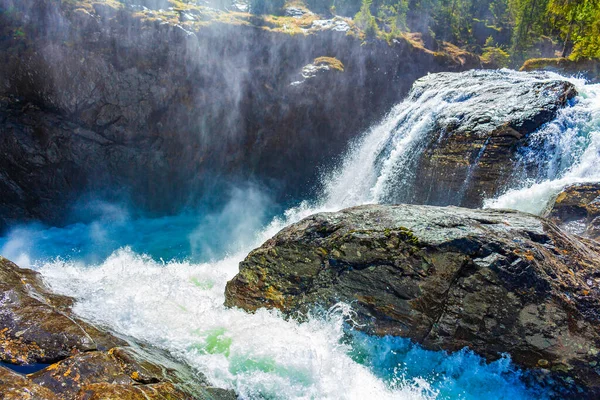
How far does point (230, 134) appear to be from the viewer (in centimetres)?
2347

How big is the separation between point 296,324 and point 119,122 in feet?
60.1

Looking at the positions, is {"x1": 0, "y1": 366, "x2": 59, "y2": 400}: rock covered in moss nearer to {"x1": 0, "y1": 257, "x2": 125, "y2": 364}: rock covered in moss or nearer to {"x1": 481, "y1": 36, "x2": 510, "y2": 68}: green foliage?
{"x1": 0, "y1": 257, "x2": 125, "y2": 364}: rock covered in moss

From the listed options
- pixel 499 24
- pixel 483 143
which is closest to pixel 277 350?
pixel 483 143

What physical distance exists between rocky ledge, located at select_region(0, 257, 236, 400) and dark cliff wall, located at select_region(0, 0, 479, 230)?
649 inches

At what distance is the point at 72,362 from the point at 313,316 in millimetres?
4570

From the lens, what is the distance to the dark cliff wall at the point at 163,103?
1953cm

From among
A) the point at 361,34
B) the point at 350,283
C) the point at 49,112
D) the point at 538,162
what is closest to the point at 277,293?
the point at 350,283

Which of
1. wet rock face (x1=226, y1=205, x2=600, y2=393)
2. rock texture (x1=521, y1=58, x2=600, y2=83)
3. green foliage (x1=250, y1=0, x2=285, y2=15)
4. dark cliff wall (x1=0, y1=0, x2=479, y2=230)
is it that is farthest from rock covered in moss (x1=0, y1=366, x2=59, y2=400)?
rock texture (x1=521, y1=58, x2=600, y2=83)

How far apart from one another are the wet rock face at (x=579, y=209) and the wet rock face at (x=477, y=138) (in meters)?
2.07

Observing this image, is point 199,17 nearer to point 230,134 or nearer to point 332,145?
point 230,134

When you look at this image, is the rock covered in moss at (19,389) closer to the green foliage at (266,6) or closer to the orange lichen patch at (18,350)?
the orange lichen patch at (18,350)

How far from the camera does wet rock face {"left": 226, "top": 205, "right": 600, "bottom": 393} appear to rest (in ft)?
19.1

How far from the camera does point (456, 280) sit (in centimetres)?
633

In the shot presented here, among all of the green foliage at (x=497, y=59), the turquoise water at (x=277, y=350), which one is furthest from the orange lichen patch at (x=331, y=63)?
the green foliage at (x=497, y=59)
